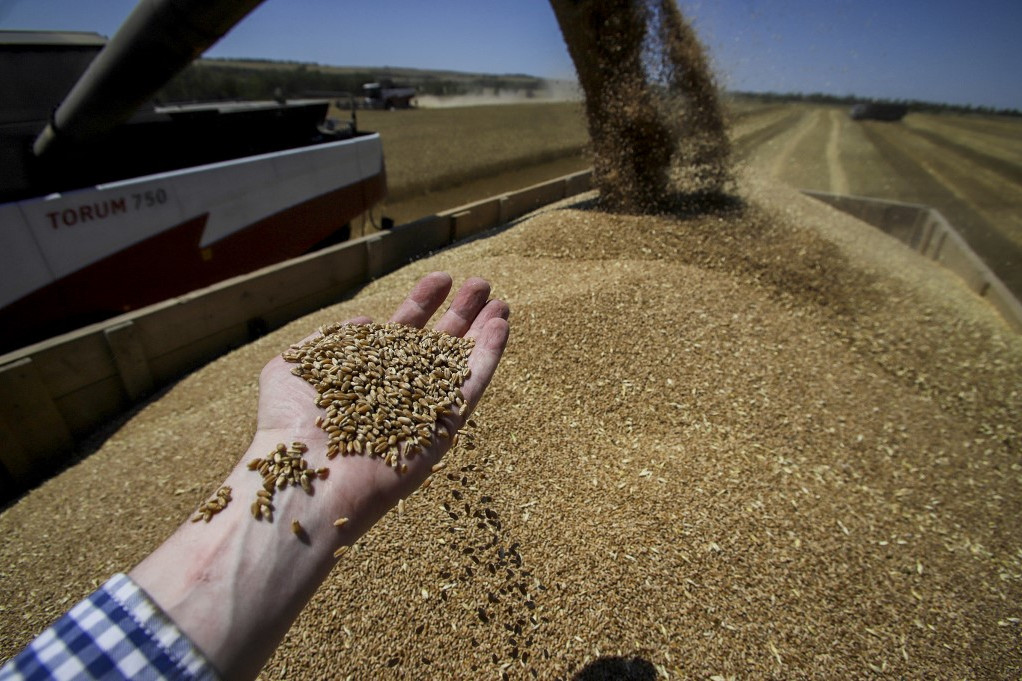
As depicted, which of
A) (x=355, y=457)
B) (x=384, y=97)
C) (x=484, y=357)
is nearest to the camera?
(x=355, y=457)

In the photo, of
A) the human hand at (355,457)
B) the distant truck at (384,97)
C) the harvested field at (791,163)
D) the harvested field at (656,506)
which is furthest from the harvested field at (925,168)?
the distant truck at (384,97)

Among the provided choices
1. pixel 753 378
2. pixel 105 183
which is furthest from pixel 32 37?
Result: pixel 753 378

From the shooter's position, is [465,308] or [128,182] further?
[128,182]

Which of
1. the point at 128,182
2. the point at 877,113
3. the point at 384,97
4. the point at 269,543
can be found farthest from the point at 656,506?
the point at 877,113

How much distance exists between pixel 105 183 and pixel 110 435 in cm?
228

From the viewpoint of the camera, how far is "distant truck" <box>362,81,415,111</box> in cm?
3903

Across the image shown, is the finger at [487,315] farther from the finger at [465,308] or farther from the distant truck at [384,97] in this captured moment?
the distant truck at [384,97]

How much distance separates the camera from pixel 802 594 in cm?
249

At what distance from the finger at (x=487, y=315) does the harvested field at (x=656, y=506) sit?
0.71m

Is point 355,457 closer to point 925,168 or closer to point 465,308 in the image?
point 465,308

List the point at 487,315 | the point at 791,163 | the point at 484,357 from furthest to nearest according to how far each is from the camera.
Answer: the point at 791,163
the point at 487,315
the point at 484,357

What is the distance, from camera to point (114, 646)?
1152 mm

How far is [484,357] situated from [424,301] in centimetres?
57

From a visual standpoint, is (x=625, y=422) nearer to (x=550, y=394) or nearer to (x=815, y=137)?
(x=550, y=394)
